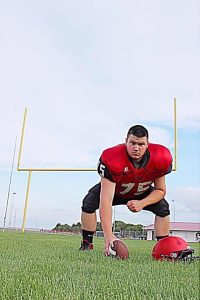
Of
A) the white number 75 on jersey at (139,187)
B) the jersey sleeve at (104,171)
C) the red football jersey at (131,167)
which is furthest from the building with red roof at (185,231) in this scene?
the jersey sleeve at (104,171)

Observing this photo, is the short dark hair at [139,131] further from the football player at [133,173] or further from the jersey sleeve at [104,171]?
Result: the jersey sleeve at [104,171]

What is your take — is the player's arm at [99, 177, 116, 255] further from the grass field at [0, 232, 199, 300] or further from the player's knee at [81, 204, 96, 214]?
the grass field at [0, 232, 199, 300]

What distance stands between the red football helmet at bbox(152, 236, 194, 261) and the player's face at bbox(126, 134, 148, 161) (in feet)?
1.88

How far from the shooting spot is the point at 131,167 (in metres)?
2.75

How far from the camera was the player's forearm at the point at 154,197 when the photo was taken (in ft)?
9.39

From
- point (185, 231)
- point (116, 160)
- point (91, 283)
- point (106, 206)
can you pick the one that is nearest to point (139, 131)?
point (116, 160)

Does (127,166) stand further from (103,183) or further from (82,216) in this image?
(82,216)

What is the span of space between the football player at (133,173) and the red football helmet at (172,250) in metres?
0.28

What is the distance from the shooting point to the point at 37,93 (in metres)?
11.0

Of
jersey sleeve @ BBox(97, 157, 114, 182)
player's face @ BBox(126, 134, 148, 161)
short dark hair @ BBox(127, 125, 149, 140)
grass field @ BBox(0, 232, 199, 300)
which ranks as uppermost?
short dark hair @ BBox(127, 125, 149, 140)

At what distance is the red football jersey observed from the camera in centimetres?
272

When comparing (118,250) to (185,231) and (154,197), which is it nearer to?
(154,197)

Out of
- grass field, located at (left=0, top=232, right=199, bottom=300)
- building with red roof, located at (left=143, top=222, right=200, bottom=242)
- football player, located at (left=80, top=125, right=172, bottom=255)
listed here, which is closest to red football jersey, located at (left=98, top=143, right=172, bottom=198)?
football player, located at (left=80, top=125, right=172, bottom=255)

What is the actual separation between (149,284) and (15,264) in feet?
2.45
